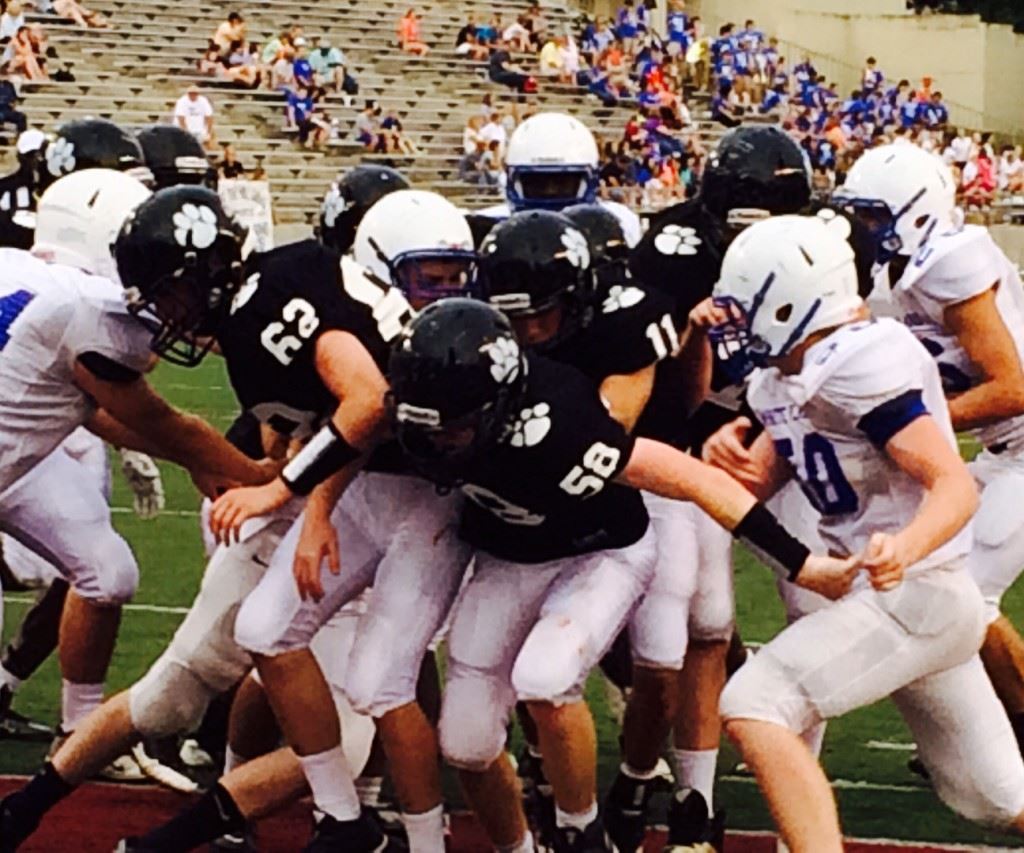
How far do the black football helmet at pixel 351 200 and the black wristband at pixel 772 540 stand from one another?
1.76 metres

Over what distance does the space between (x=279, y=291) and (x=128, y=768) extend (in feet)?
5.97

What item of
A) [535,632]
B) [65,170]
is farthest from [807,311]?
[65,170]

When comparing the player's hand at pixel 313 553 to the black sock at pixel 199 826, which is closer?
the player's hand at pixel 313 553

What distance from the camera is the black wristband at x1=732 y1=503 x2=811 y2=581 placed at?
4.08m

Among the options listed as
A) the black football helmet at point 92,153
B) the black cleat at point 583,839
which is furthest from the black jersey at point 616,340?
the black football helmet at point 92,153

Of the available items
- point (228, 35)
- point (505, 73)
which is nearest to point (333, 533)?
point (228, 35)

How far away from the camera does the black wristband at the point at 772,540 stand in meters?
4.08

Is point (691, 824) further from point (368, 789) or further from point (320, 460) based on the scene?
point (320, 460)

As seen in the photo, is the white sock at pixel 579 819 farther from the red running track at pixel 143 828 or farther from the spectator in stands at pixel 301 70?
the spectator in stands at pixel 301 70

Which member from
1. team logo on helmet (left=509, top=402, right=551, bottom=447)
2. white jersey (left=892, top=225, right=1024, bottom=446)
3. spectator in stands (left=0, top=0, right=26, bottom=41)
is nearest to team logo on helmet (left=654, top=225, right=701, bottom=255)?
white jersey (left=892, top=225, right=1024, bottom=446)

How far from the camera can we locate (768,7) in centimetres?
3312

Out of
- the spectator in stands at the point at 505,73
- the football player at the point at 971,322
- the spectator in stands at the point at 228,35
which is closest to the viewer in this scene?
the football player at the point at 971,322

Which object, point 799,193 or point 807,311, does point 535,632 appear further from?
point 799,193

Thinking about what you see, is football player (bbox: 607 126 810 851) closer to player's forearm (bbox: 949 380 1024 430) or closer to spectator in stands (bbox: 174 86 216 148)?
player's forearm (bbox: 949 380 1024 430)
